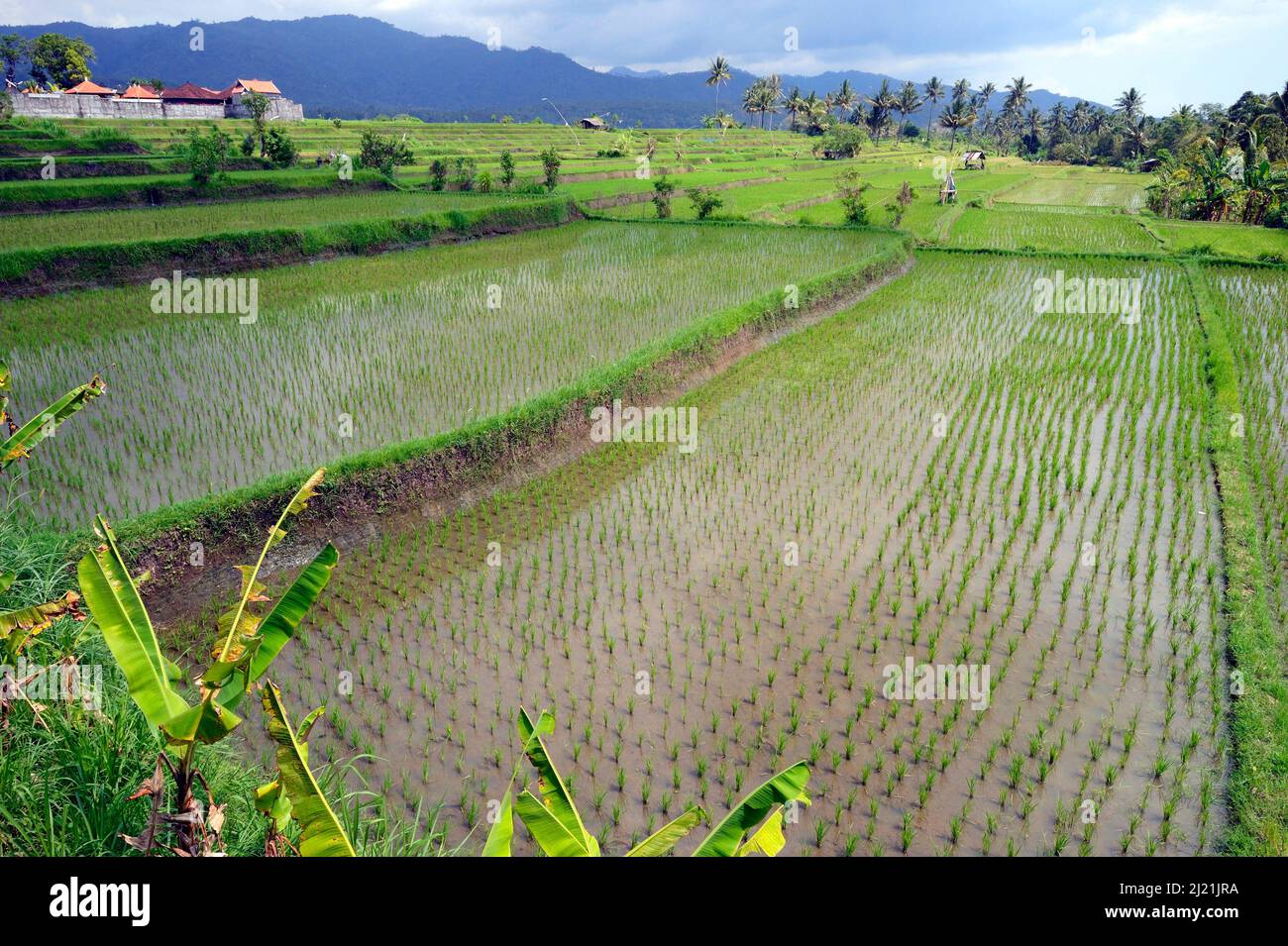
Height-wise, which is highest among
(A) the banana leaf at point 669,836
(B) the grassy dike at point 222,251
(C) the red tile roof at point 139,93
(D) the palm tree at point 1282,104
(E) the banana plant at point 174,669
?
(C) the red tile roof at point 139,93

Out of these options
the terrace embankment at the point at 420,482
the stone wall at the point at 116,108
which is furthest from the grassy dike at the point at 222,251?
the stone wall at the point at 116,108

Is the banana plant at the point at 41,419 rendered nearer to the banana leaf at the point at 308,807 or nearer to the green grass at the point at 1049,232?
the banana leaf at the point at 308,807

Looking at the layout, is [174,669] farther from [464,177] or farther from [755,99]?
[755,99]

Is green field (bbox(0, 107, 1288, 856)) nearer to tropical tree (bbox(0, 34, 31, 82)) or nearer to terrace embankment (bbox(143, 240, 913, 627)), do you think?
terrace embankment (bbox(143, 240, 913, 627))

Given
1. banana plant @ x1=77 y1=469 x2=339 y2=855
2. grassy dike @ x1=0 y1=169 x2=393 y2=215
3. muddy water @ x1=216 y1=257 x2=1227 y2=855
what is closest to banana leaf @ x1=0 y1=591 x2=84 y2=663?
banana plant @ x1=77 y1=469 x2=339 y2=855

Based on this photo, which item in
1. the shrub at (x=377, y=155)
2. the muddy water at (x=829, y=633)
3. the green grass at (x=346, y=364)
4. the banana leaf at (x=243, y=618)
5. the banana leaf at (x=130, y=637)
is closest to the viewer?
the banana leaf at (x=130, y=637)

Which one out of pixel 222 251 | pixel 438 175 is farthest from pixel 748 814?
pixel 438 175

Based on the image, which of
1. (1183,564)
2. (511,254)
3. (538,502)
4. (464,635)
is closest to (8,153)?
(511,254)
